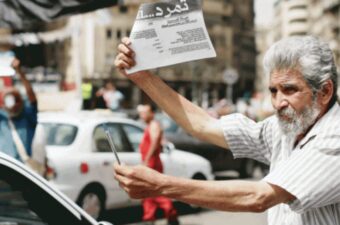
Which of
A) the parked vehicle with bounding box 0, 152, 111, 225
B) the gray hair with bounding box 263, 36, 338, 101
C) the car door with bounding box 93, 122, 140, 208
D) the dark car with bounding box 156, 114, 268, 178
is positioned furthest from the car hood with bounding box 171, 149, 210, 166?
the gray hair with bounding box 263, 36, 338, 101

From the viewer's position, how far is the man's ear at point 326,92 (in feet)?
8.71

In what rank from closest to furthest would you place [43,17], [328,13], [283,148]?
1. [283,148]
2. [43,17]
3. [328,13]

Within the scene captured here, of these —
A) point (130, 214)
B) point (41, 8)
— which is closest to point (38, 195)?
point (41, 8)

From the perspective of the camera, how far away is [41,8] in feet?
18.9

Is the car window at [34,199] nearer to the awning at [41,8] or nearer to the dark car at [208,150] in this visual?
the awning at [41,8]

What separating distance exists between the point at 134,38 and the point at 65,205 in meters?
0.97

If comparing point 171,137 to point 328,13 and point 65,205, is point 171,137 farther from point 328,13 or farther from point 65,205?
point 328,13

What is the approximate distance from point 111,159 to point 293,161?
8647 millimetres

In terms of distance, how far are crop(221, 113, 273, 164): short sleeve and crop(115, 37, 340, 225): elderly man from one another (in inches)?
3.5

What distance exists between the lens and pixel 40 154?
8211 millimetres

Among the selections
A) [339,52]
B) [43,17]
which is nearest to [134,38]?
[43,17]

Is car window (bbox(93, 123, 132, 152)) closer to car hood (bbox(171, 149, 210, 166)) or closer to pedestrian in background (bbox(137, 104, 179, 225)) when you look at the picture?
pedestrian in background (bbox(137, 104, 179, 225))

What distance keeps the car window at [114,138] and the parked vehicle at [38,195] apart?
7.43m

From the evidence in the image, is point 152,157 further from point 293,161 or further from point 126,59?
point 293,161
